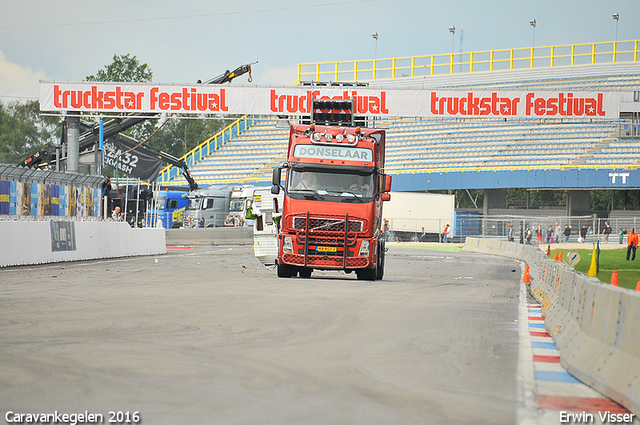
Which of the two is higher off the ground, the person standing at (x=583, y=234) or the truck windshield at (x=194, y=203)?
the truck windshield at (x=194, y=203)

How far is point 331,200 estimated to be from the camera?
17594 millimetres

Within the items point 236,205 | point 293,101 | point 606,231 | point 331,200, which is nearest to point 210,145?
point 236,205

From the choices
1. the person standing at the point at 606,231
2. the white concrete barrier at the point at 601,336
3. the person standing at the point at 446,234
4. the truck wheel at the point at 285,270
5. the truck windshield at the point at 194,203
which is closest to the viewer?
the white concrete barrier at the point at 601,336

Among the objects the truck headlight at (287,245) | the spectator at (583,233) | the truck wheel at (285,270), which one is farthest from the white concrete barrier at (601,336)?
the spectator at (583,233)

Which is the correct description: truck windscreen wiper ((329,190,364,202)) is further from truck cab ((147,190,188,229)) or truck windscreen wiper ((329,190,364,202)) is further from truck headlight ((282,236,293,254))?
truck cab ((147,190,188,229))

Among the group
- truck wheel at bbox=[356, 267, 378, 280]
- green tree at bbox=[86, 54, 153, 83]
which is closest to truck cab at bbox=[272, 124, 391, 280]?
truck wheel at bbox=[356, 267, 378, 280]

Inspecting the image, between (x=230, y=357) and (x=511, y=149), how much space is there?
49620mm

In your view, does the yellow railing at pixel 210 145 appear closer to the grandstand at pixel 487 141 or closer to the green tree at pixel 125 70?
the grandstand at pixel 487 141

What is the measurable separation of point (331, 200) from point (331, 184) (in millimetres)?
399

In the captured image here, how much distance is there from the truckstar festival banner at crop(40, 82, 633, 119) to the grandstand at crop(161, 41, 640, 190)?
13675mm

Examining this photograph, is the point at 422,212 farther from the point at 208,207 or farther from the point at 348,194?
the point at 348,194

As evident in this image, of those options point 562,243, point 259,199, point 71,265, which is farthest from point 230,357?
point 562,243

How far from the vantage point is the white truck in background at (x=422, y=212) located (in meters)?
50.5

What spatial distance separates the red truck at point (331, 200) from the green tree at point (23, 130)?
8270 centimetres
